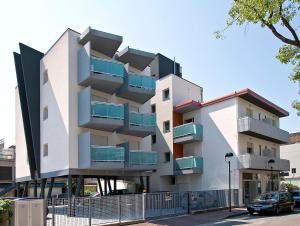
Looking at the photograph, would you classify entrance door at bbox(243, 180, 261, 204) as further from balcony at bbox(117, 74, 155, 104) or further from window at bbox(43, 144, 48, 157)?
window at bbox(43, 144, 48, 157)

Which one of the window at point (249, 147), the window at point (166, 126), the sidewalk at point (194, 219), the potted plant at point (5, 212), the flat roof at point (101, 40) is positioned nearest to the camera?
the potted plant at point (5, 212)

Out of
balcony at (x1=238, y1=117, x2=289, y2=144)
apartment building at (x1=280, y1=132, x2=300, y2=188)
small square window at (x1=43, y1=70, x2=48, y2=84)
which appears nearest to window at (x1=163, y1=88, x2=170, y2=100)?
balcony at (x1=238, y1=117, x2=289, y2=144)

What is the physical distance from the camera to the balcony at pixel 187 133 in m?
32.8

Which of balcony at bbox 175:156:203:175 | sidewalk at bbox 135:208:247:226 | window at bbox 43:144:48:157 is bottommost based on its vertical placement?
sidewalk at bbox 135:208:247:226

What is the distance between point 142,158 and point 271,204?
9.63 metres

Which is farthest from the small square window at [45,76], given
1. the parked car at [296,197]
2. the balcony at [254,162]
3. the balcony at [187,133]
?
the parked car at [296,197]

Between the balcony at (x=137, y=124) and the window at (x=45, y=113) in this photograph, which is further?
the window at (x=45, y=113)

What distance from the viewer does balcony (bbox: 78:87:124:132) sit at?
25953 millimetres

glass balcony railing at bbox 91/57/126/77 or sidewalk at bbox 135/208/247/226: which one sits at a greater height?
glass balcony railing at bbox 91/57/126/77

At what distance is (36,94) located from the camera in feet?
102

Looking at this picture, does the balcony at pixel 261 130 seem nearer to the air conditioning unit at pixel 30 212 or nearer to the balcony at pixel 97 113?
the balcony at pixel 97 113

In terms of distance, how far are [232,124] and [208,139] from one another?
2.75 meters

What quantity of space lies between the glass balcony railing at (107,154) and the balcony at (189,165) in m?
7.80

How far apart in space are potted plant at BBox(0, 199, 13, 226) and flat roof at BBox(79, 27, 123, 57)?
15.5 metres
